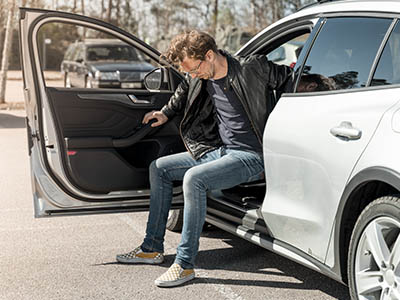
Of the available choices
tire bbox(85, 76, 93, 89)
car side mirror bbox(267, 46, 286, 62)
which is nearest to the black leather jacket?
car side mirror bbox(267, 46, 286, 62)

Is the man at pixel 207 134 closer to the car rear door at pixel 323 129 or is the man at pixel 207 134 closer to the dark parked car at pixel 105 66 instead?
the car rear door at pixel 323 129

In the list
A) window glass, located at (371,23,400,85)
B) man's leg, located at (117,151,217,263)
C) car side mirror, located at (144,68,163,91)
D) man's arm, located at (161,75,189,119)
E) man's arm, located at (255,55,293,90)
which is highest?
window glass, located at (371,23,400,85)

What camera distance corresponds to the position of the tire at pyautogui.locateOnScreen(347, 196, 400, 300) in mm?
3039

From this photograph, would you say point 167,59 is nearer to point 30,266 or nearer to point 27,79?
point 27,79

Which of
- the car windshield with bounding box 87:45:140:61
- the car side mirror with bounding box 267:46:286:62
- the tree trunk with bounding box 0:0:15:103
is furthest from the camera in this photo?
the car windshield with bounding box 87:45:140:61

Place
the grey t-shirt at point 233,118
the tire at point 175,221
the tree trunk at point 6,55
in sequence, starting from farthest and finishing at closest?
the tree trunk at point 6,55
the tire at point 175,221
the grey t-shirt at point 233,118

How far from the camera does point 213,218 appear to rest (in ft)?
14.9

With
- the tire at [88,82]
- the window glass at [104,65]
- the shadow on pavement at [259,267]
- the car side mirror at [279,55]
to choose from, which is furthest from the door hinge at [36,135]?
the tire at [88,82]

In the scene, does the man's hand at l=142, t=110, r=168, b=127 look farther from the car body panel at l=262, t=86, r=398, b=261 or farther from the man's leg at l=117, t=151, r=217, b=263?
the car body panel at l=262, t=86, r=398, b=261

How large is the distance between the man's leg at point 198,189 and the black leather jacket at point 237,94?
10.2 inches

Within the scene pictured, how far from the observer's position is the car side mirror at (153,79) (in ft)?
16.0

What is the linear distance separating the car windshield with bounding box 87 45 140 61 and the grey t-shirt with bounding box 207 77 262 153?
566 inches

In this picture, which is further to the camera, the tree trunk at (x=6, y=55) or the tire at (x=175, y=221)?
the tree trunk at (x=6, y=55)

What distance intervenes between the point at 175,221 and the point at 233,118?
137 centimetres
